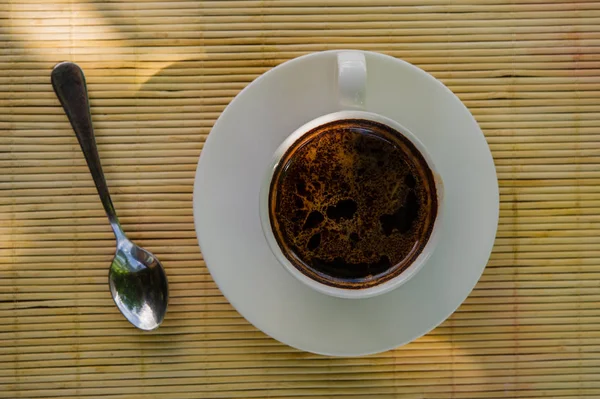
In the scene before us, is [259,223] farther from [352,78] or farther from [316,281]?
[352,78]

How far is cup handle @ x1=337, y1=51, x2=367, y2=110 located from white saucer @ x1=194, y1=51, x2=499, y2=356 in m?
0.12

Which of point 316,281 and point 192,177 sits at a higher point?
point 192,177

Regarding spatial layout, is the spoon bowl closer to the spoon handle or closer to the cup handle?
→ the spoon handle

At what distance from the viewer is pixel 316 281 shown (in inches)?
32.6

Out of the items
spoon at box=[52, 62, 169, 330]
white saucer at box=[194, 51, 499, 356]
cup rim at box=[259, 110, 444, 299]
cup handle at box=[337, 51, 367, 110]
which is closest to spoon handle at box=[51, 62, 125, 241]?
spoon at box=[52, 62, 169, 330]

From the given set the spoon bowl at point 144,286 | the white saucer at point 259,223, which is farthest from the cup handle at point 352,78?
the spoon bowl at point 144,286

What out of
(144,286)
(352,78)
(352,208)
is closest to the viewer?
(352,78)

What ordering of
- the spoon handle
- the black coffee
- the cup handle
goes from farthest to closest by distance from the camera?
the spoon handle → the black coffee → the cup handle

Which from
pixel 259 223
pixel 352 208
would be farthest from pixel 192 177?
pixel 352 208

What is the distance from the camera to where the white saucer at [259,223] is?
0.88 meters

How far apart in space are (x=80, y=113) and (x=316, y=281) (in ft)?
1.91

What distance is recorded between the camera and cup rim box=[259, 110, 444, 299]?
2.61 ft

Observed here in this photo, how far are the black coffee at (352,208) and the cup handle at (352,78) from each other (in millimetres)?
96

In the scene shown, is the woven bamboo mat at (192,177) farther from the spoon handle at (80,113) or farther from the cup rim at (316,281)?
the cup rim at (316,281)
